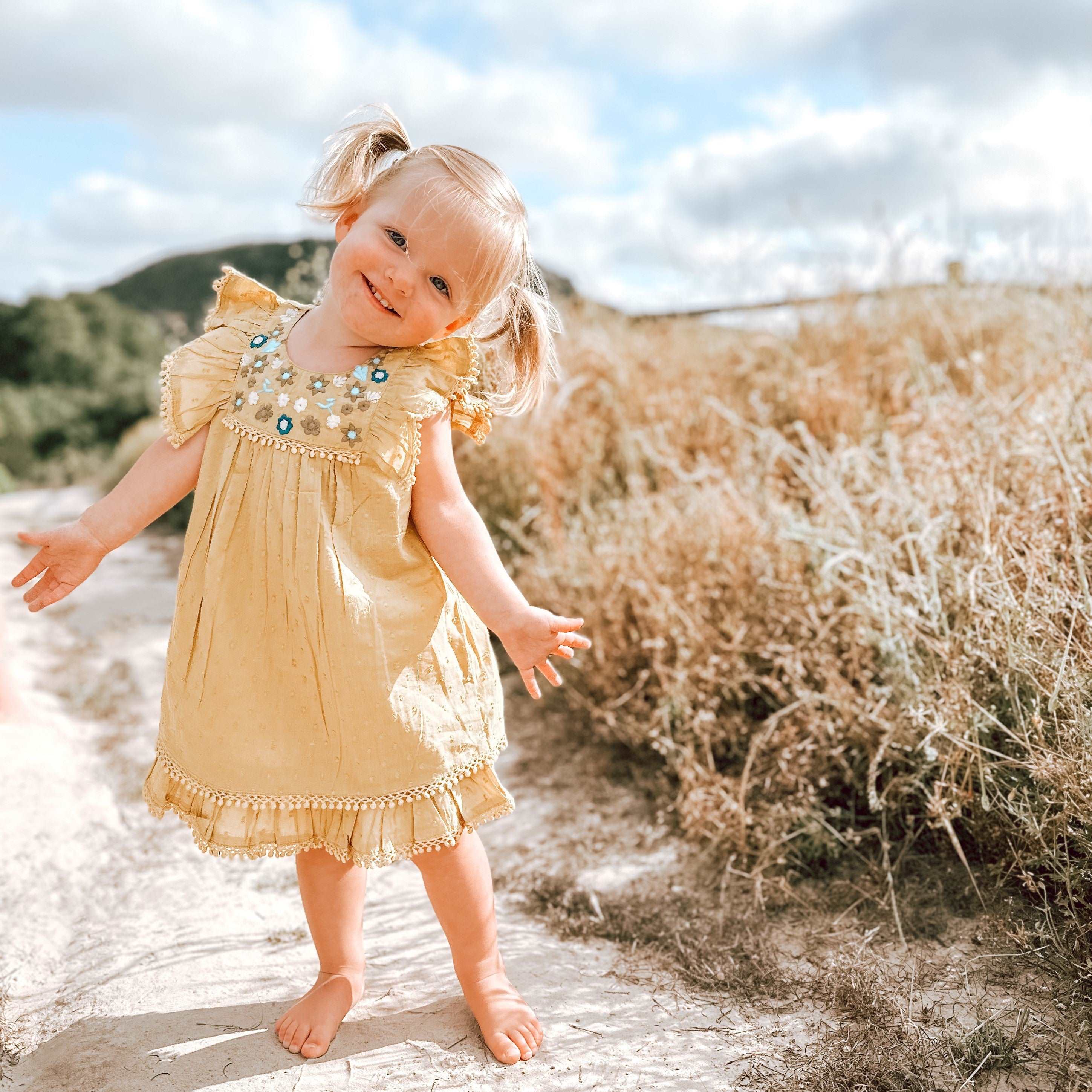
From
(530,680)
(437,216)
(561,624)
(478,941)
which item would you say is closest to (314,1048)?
(478,941)

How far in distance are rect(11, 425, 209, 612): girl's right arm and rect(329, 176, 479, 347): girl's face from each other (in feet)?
1.10

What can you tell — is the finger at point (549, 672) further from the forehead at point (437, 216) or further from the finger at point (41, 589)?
the finger at point (41, 589)

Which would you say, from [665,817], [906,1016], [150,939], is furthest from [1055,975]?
[150,939]

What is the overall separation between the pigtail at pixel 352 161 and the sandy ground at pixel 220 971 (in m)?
1.41

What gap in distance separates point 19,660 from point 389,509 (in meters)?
2.55

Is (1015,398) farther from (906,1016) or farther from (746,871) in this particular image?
(906,1016)

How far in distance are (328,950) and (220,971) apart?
316mm

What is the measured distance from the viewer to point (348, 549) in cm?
152

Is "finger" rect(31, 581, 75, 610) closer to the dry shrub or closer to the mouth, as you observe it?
the mouth

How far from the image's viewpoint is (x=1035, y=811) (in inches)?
75.7

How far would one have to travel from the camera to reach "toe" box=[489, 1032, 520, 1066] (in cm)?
167

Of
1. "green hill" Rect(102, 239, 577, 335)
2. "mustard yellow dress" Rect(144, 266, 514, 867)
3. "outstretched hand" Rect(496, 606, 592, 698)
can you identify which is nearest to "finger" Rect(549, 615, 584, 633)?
"outstretched hand" Rect(496, 606, 592, 698)

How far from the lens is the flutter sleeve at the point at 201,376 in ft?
5.16

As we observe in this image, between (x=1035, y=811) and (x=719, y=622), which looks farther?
(x=719, y=622)
